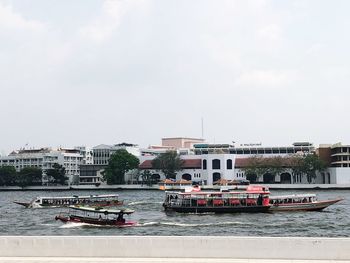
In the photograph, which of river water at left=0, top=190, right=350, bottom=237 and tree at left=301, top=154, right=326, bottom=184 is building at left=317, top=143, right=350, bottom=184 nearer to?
tree at left=301, top=154, right=326, bottom=184

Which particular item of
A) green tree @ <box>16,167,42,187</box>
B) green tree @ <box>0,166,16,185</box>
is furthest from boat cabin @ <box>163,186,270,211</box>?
green tree @ <box>0,166,16,185</box>

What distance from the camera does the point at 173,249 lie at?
1305 centimetres

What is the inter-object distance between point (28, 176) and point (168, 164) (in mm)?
33335

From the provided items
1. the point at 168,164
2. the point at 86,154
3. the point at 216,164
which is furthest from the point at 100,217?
the point at 86,154

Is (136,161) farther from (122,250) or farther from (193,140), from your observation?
(122,250)

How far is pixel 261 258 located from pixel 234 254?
1.93ft

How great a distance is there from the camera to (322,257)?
12.8m

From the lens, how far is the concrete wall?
12758 millimetres

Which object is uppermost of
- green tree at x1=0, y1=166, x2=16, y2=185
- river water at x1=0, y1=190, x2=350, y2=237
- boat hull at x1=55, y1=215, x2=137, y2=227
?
green tree at x1=0, y1=166, x2=16, y2=185

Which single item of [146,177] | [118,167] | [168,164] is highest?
[168,164]

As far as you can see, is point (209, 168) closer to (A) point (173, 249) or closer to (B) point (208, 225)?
(B) point (208, 225)

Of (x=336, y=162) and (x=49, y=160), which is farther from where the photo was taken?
(x=49, y=160)

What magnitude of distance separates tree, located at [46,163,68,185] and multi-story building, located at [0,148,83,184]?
A: 4.71m

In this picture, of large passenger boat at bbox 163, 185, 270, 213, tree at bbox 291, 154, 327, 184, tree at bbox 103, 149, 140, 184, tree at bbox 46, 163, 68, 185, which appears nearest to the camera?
large passenger boat at bbox 163, 185, 270, 213
